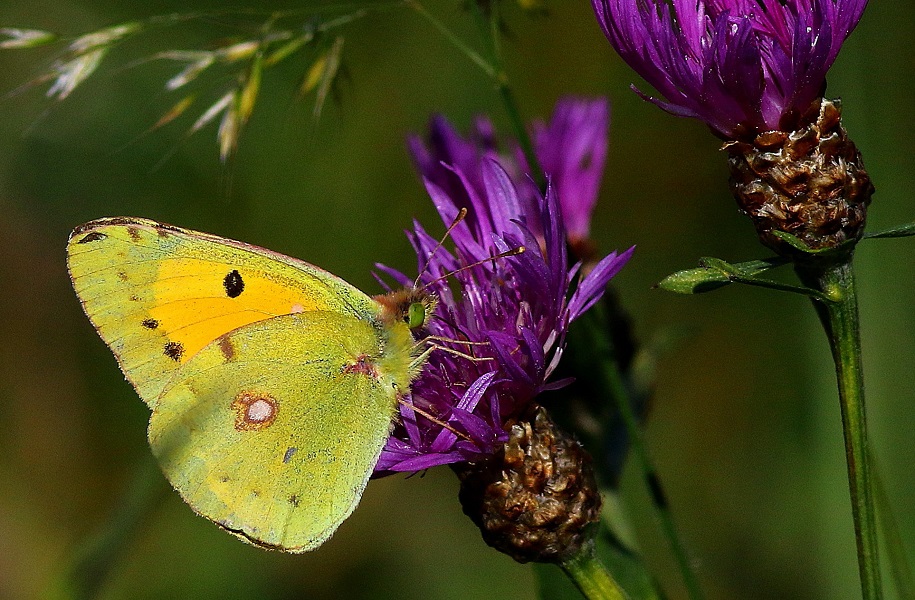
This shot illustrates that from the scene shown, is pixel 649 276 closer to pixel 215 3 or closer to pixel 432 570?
pixel 432 570

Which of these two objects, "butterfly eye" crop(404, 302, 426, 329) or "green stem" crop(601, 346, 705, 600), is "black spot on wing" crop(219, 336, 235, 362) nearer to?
"butterfly eye" crop(404, 302, 426, 329)

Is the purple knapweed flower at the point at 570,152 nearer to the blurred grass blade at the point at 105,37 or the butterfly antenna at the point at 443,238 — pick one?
the butterfly antenna at the point at 443,238

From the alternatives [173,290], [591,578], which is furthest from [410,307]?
[591,578]

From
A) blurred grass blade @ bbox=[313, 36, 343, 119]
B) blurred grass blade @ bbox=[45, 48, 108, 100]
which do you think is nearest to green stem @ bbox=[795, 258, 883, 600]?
blurred grass blade @ bbox=[313, 36, 343, 119]

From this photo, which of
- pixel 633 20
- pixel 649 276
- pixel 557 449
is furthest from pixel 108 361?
pixel 633 20

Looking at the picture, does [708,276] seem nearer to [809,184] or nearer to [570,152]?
[809,184]

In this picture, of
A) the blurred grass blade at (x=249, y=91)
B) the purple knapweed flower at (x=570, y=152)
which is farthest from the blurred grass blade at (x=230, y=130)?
the purple knapweed flower at (x=570, y=152)
